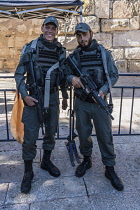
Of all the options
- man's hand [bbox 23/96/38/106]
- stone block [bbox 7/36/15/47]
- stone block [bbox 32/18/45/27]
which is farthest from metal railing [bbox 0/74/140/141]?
stone block [bbox 32/18/45/27]

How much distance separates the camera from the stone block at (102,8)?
10020 mm

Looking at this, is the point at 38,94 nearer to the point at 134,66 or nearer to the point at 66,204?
the point at 66,204

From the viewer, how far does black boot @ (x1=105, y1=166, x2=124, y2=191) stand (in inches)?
109

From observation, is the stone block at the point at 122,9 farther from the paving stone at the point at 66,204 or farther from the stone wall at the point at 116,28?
the paving stone at the point at 66,204

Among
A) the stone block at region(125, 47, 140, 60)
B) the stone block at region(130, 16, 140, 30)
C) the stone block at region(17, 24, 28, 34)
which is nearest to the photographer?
the stone block at region(130, 16, 140, 30)

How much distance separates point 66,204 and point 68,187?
30cm

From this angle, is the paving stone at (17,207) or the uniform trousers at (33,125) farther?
the uniform trousers at (33,125)

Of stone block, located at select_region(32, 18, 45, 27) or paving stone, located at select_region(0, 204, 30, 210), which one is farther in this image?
stone block, located at select_region(32, 18, 45, 27)

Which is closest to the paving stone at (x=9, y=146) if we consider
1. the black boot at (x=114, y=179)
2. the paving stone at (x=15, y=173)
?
the paving stone at (x=15, y=173)

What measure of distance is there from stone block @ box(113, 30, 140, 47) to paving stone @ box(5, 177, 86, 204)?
28.5 ft

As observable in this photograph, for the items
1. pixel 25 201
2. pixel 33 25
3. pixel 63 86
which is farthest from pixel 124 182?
pixel 33 25

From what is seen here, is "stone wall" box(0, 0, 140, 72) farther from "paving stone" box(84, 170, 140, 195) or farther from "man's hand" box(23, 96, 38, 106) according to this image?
"paving stone" box(84, 170, 140, 195)

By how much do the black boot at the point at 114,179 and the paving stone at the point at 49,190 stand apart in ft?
1.16

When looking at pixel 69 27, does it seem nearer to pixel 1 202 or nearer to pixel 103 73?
pixel 103 73
